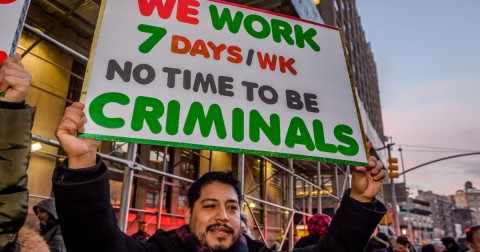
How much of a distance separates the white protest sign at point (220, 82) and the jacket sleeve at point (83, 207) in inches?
9.2

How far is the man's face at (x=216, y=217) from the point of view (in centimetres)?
179

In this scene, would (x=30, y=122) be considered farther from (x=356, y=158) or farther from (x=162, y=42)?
(x=356, y=158)

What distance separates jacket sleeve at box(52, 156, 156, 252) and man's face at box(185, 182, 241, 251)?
22.5 inches

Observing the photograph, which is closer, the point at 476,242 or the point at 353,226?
the point at 353,226

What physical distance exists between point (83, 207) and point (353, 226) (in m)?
1.18

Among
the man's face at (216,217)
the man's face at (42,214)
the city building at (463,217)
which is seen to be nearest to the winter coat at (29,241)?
the man's face at (216,217)

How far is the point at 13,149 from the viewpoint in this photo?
1242mm

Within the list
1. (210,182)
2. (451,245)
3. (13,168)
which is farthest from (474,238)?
(13,168)

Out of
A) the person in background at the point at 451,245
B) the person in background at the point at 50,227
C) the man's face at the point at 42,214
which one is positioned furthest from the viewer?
the person in background at the point at 451,245

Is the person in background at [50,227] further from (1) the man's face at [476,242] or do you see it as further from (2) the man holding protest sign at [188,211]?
(1) the man's face at [476,242]

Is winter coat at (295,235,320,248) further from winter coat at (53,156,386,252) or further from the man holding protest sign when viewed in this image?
winter coat at (53,156,386,252)

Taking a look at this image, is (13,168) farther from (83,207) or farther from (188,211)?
(188,211)

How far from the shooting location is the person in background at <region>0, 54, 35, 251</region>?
3.88 ft

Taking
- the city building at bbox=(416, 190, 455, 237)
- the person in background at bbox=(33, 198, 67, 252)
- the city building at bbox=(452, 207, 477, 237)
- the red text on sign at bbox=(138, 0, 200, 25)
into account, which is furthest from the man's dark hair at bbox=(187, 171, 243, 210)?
the city building at bbox=(452, 207, 477, 237)
